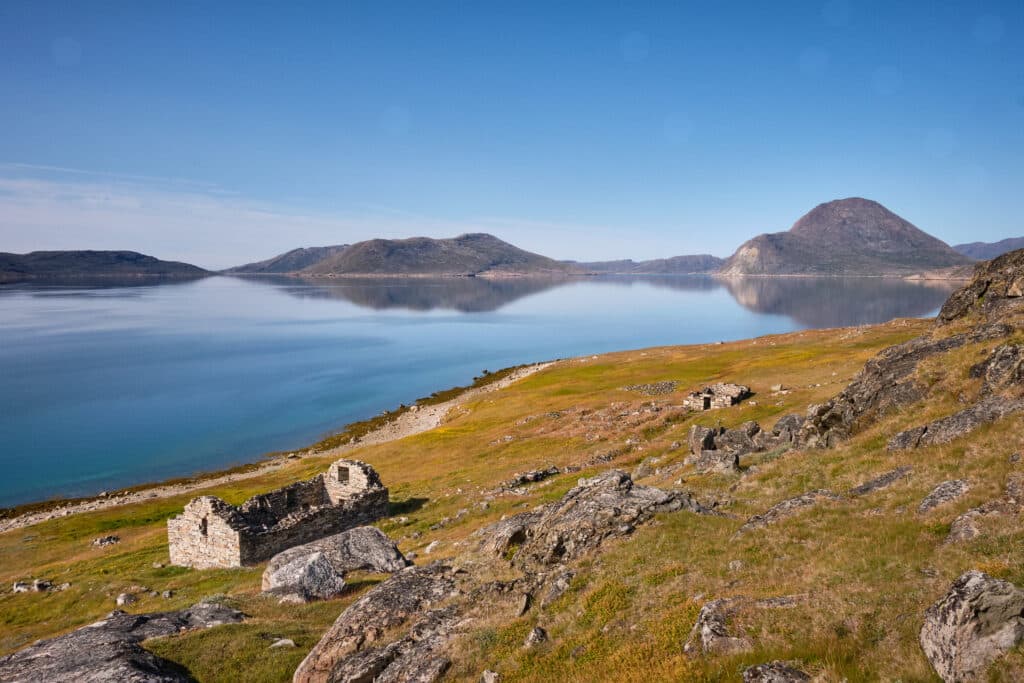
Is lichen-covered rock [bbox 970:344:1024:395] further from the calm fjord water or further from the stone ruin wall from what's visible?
the calm fjord water

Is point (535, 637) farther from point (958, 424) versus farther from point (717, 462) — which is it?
point (717, 462)

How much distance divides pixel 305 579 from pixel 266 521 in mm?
13921

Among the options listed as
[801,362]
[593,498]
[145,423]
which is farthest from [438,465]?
[145,423]

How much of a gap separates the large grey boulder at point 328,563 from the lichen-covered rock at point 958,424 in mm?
20249

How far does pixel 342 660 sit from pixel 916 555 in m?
13.4

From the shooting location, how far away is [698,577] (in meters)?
13.3

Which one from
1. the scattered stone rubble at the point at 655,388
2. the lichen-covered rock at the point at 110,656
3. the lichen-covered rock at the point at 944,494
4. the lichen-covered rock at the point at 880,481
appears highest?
the lichen-covered rock at the point at 944,494

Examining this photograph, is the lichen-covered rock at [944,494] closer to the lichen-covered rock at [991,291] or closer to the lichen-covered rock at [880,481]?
the lichen-covered rock at [880,481]

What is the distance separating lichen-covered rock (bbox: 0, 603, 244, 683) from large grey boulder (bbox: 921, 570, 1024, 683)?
1578cm

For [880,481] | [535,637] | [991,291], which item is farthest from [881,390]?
[535,637]

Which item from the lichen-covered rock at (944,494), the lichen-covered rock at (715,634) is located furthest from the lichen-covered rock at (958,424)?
the lichen-covered rock at (715,634)

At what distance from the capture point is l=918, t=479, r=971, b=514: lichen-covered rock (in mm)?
13906

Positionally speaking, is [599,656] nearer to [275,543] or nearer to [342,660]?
[342,660]

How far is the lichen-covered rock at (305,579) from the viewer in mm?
21047
